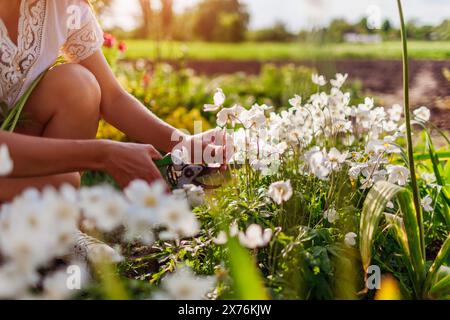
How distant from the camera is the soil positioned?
3.58 metres

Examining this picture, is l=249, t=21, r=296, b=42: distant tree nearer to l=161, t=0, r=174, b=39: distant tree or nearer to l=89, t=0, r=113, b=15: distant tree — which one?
l=161, t=0, r=174, b=39: distant tree

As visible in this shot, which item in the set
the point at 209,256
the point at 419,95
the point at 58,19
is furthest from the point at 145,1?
the point at 209,256

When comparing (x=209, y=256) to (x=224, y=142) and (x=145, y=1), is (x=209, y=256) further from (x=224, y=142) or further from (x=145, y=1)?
(x=145, y=1)

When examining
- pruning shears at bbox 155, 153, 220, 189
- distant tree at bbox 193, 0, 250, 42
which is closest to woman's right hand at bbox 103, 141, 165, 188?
pruning shears at bbox 155, 153, 220, 189

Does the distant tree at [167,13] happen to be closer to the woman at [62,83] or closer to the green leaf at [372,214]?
the woman at [62,83]

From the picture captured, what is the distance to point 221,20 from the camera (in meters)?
20.0

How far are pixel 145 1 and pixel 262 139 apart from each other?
3.15 metres

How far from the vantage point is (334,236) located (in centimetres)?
178

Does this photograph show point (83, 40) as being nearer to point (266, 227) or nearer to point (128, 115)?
point (128, 115)

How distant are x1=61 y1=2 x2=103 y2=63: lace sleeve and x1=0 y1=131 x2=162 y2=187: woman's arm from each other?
2.26 feet

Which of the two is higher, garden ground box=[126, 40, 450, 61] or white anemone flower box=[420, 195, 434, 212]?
garden ground box=[126, 40, 450, 61]

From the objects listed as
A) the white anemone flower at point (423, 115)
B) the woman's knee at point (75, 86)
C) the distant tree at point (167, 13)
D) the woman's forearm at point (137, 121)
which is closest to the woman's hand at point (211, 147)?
the woman's forearm at point (137, 121)

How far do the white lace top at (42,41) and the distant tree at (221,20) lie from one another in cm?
1734
